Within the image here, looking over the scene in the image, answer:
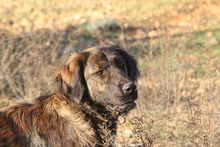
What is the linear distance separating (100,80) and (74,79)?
32 cm

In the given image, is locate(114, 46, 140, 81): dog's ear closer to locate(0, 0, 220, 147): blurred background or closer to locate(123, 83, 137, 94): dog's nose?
locate(0, 0, 220, 147): blurred background

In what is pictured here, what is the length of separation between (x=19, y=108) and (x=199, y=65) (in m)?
5.46

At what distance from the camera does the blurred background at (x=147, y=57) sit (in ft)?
18.9

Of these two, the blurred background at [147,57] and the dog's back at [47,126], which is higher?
the dog's back at [47,126]

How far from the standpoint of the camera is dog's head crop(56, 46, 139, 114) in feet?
16.8

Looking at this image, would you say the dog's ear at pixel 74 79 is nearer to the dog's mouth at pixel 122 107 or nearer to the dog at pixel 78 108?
the dog at pixel 78 108

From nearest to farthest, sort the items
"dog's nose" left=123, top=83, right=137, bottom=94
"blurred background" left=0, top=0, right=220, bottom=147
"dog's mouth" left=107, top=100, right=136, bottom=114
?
1. "dog's nose" left=123, top=83, right=137, bottom=94
2. "dog's mouth" left=107, top=100, right=136, bottom=114
3. "blurred background" left=0, top=0, right=220, bottom=147

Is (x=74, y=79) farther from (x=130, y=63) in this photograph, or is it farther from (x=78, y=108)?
(x=130, y=63)

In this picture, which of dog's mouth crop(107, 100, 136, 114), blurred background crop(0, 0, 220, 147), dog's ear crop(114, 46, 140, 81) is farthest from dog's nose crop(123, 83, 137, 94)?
dog's ear crop(114, 46, 140, 81)

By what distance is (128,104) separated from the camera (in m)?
5.16

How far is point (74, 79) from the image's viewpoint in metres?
5.32

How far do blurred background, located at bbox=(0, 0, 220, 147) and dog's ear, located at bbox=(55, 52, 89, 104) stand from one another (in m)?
0.73

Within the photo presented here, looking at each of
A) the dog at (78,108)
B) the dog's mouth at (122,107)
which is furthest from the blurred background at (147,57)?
the dog at (78,108)

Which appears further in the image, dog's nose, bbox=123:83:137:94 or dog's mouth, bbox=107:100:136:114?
dog's mouth, bbox=107:100:136:114
